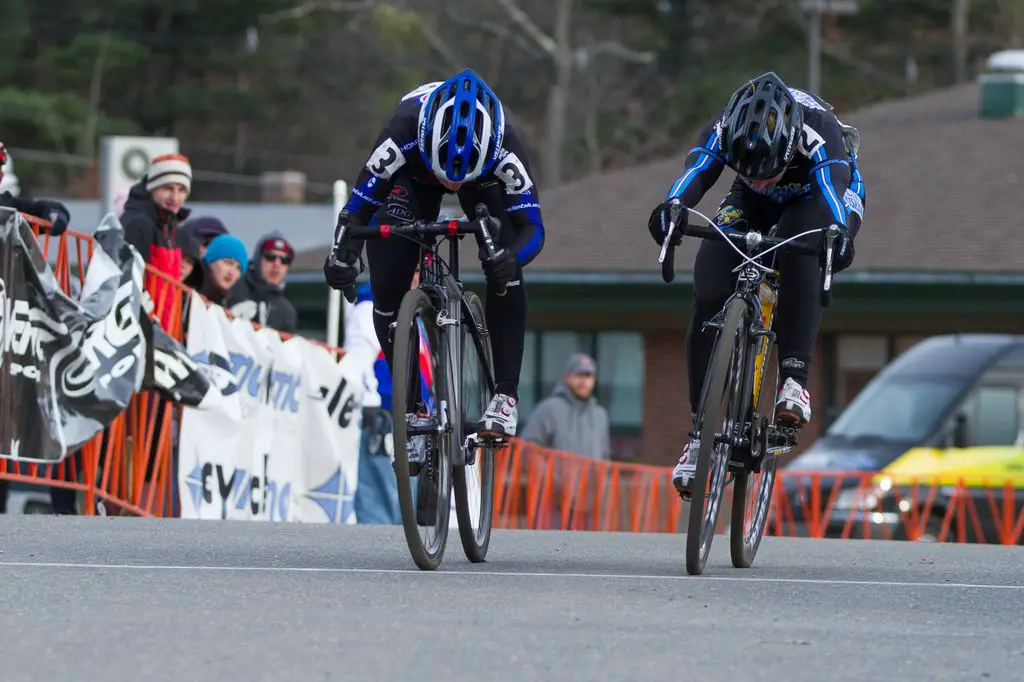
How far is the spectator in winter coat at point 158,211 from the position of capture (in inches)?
520

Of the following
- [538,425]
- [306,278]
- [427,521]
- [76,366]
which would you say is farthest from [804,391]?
[306,278]

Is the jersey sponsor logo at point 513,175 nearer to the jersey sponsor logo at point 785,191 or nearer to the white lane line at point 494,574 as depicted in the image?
the jersey sponsor logo at point 785,191

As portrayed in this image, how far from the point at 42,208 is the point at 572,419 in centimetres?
746

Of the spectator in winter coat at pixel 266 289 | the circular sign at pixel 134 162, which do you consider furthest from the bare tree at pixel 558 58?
the spectator in winter coat at pixel 266 289

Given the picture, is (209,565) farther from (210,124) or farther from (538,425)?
(210,124)

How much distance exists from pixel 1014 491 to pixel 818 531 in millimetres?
1543

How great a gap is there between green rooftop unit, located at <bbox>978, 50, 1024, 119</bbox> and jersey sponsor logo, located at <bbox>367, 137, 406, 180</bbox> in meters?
23.0

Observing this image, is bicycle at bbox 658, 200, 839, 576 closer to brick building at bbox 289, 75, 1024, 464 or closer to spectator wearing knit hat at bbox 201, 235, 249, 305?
spectator wearing knit hat at bbox 201, 235, 249, 305

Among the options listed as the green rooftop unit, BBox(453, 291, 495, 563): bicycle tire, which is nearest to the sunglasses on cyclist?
BBox(453, 291, 495, 563): bicycle tire

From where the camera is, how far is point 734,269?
29.2ft

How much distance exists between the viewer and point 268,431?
1443cm

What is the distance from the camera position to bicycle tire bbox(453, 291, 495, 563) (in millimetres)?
8766

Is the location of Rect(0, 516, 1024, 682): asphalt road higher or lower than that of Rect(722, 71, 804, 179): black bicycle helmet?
lower

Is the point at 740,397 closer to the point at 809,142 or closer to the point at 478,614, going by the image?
the point at 809,142
